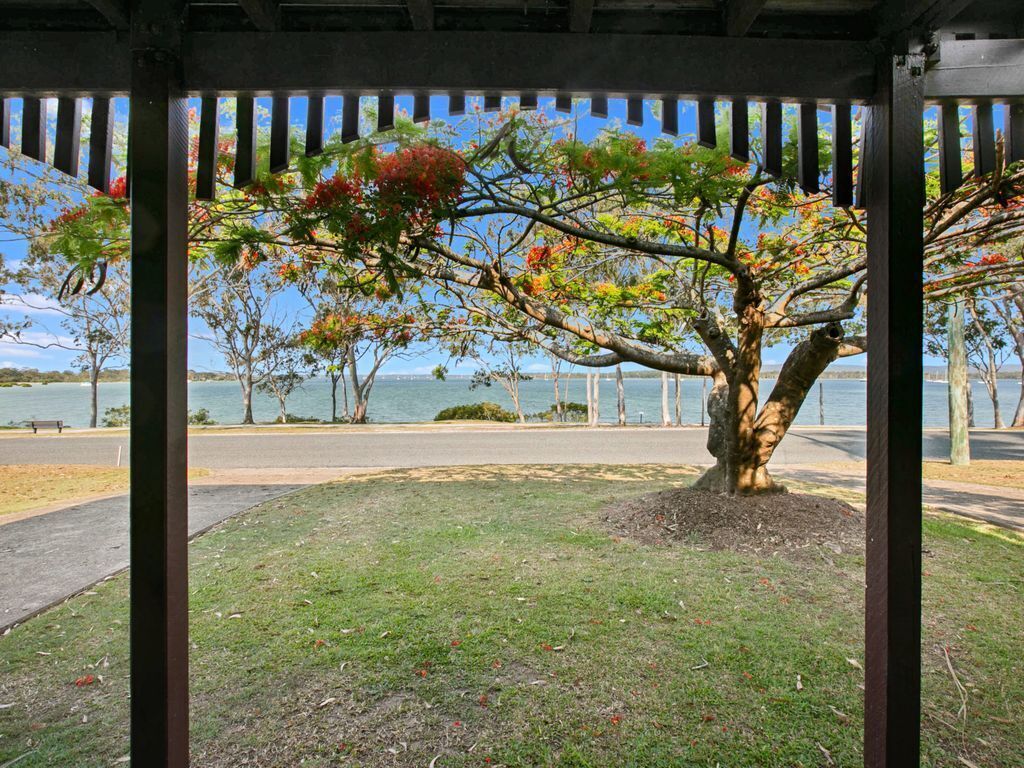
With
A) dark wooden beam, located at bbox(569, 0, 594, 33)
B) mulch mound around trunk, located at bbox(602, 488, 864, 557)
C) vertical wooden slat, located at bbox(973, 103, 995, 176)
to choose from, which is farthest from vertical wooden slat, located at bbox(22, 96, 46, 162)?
mulch mound around trunk, located at bbox(602, 488, 864, 557)

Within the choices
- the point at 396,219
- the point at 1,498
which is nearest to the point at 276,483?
the point at 1,498

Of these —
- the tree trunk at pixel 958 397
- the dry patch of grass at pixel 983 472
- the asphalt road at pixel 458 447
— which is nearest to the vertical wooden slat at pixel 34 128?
the asphalt road at pixel 458 447

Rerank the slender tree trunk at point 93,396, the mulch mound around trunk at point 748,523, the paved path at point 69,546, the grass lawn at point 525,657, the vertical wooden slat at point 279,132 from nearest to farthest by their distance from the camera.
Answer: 1. the vertical wooden slat at point 279,132
2. the grass lawn at point 525,657
3. the paved path at point 69,546
4. the mulch mound around trunk at point 748,523
5. the slender tree trunk at point 93,396

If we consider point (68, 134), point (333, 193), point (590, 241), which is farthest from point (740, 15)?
point (590, 241)

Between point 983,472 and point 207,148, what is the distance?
11.1 m

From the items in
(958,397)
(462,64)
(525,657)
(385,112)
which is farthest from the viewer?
(958,397)

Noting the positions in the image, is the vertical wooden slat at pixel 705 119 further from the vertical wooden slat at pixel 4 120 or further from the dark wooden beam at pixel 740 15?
the vertical wooden slat at pixel 4 120

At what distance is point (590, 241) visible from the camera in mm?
5449

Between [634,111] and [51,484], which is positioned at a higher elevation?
[634,111]

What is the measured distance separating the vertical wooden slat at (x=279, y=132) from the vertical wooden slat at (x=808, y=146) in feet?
5.01

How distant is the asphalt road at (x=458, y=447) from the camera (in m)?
10.6

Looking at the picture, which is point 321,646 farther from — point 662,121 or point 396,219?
point 662,121

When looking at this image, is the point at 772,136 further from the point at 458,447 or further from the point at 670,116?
the point at 458,447

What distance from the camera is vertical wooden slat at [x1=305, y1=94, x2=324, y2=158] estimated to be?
1641 mm
